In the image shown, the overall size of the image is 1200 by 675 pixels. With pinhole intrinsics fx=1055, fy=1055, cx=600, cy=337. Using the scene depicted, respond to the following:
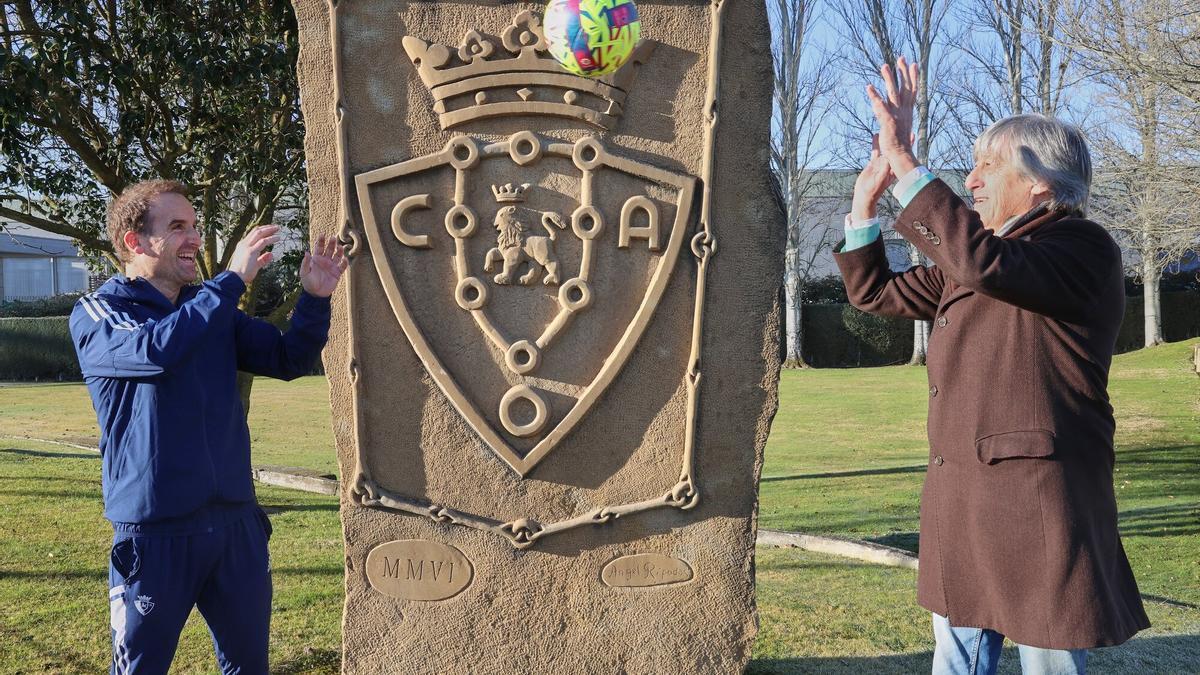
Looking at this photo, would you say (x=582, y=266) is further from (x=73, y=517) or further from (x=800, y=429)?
(x=800, y=429)

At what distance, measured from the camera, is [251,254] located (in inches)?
107

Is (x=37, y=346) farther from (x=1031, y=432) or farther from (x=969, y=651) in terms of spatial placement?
(x=1031, y=432)

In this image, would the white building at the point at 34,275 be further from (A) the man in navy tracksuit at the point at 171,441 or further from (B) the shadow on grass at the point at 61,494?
(A) the man in navy tracksuit at the point at 171,441

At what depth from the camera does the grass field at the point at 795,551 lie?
4.26m

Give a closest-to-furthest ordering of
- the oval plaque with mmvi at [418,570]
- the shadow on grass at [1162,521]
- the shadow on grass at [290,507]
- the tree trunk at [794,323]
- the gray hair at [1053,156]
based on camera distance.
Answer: the gray hair at [1053,156] < the oval plaque with mmvi at [418,570] < the shadow on grass at [1162,521] < the shadow on grass at [290,507] < the tree trunk at [794,323]

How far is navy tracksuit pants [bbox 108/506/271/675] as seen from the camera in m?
2.58

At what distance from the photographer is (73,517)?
7105 mm

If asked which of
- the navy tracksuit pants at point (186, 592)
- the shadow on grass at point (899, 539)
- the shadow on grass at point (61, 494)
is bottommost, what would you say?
the shadow on grass at point (899, 539)

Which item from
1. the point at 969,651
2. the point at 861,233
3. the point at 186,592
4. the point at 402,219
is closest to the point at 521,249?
the point at 402,219

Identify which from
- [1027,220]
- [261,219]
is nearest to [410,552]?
[1027,220]

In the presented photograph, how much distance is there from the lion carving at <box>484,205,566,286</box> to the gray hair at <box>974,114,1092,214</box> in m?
1.28

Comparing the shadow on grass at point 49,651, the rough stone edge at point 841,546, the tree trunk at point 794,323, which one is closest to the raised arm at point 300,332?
the shadow on grass at point 49,651

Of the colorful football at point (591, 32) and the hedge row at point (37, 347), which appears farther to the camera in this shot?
the hedge row at point (37, 347)
